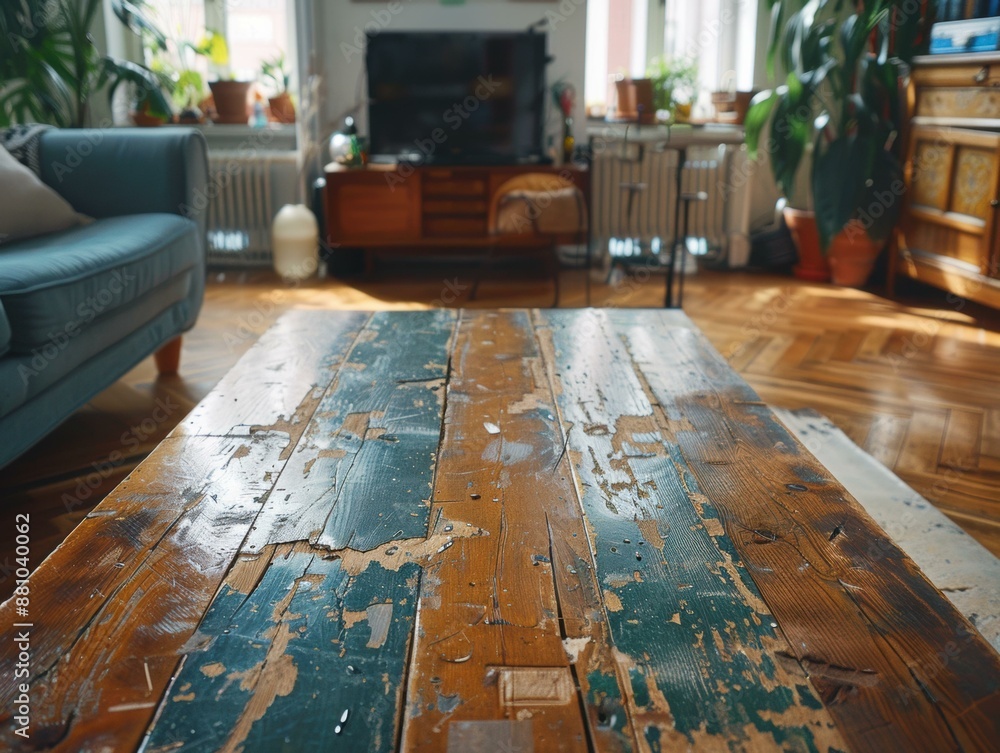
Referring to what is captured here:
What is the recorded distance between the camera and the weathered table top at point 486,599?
0.65 m

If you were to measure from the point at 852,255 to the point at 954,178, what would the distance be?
2.13 feet

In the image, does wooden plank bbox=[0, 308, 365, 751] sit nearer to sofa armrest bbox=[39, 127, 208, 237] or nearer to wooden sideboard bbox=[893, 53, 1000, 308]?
sofa armrest bbox=[39, 127, 208, 237]

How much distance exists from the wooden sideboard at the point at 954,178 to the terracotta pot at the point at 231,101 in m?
2.95

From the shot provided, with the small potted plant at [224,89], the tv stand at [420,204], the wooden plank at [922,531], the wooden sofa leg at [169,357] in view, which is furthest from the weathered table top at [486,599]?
the small potted plant at [224,89]

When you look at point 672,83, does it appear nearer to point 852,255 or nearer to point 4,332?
point 852,255

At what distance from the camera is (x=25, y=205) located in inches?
90.0

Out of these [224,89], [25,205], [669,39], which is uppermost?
[669,39]

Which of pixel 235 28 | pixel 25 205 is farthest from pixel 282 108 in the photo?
pixel 25 205

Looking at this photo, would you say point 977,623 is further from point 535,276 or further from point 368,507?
point 535,276

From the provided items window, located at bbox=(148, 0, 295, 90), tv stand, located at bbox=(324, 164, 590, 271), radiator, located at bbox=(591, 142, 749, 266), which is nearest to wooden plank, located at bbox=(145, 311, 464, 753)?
tv stand, located at bbox=(324, 164, 590, 271)

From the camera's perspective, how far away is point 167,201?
102 inches

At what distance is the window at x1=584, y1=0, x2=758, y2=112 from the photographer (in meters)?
4.48

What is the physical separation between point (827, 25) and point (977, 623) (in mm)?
2980

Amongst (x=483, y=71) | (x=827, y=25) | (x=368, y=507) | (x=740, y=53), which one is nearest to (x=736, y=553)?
A: (x=368, y=507)
